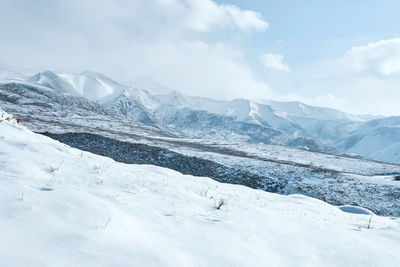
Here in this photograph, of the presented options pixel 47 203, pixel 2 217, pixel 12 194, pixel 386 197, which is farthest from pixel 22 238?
pixel 386 197

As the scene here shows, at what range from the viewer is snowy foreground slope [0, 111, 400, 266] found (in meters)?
3.14

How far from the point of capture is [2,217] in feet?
11.3

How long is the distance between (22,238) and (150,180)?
15.1 feet

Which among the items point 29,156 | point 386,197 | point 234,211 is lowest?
point 386,197

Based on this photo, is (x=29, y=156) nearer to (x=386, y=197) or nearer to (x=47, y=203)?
(x=47, y=203)

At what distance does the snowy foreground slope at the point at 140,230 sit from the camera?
→ 314cm

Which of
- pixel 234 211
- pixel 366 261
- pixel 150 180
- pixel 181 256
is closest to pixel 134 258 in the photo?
pixel 181 256

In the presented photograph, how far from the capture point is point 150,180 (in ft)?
25.1

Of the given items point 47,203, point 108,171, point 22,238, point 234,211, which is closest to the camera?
point 22,238

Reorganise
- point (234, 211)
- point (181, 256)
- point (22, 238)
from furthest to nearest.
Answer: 1. point (234, 211)
2. point (181, 256)
3. point (22, 238)

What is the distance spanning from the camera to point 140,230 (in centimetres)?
395

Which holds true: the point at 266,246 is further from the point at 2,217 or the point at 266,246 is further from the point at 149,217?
the point at 2,217

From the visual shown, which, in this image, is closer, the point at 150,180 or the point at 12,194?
the point at 12,194

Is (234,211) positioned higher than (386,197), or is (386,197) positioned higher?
(234,211)
